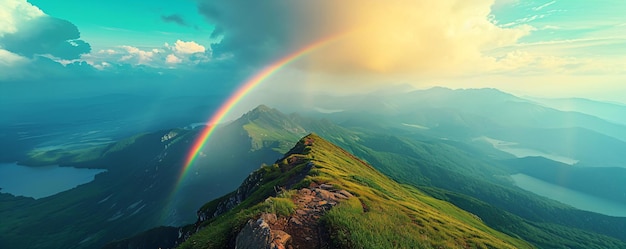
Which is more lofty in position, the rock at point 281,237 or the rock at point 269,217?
the rock at point 269,217

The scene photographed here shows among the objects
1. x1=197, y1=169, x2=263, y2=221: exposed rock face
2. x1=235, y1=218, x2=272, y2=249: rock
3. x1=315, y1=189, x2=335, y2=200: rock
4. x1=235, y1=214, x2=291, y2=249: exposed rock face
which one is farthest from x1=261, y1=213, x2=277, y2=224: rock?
x1=197, y1=169, x2=263, y2=221: exposed rock face

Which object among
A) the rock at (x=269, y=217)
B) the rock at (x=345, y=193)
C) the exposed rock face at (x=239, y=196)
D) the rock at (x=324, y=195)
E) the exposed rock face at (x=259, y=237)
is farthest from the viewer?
the exposed rock face at (x=239, y=196)

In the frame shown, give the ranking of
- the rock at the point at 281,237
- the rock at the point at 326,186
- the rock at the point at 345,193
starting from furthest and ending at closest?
1. the rock at the point at 326,186
2. the rock at the point at 345,193
3. the rock at the point at 281,237

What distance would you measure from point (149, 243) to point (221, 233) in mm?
199597

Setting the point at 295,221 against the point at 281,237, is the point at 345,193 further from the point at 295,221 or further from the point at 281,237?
the point at 281,237

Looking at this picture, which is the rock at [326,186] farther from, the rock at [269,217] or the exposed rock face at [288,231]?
the rock at [269,217]

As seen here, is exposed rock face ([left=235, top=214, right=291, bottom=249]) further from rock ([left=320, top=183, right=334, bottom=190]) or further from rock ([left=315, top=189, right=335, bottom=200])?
rock ([left=320, top=183, right=334, bottom=190])

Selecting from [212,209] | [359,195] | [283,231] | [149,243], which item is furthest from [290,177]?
[149,243]

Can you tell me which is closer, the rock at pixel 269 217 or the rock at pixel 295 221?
the rock at pixel 269 217

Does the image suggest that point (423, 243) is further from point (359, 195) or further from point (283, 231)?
point (359, 195)

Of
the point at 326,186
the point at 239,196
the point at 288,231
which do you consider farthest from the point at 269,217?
the point at 239,196

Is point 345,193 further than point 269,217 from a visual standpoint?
Yes

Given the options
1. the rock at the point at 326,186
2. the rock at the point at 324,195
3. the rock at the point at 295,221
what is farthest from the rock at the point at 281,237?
the rock at the point at 326,186

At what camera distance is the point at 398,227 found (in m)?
25.6
